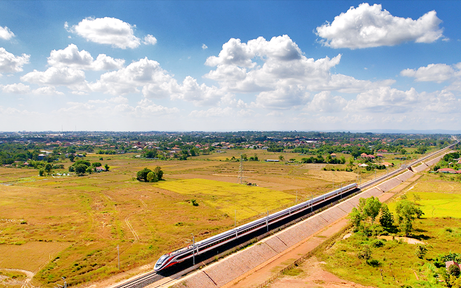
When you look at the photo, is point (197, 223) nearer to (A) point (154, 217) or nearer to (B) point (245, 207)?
(A) point (154, 217)

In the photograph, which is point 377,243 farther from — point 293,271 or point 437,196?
point 437,196

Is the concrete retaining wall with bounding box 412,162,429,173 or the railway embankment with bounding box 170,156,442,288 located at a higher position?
the concrete retaining wall with bounding box 412,162,429,173

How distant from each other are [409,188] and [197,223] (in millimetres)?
82339

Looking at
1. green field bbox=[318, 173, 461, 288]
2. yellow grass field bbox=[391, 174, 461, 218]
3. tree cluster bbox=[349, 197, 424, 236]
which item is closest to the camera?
green field bbox=[318, 173, 461, 288]

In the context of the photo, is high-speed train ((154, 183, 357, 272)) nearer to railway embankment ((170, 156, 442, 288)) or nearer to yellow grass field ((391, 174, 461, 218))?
railway embankment ((170, 156, 442, 288))

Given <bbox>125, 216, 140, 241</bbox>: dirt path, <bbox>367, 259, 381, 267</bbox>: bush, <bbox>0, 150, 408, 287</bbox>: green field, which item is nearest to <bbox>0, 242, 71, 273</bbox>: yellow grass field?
<bbox>0, 150, 408, 287</bbox>: green field

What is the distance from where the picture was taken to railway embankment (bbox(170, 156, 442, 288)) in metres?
36.2

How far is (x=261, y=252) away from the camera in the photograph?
4503cm

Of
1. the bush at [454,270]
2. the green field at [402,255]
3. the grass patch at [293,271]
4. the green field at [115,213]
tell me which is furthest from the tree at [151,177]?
the bush at [454,270]

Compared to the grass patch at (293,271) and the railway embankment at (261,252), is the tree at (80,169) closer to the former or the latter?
the railway embankment at (261,252)

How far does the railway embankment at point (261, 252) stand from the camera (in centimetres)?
3616

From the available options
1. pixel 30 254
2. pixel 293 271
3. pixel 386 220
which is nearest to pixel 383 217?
pixel 386 220

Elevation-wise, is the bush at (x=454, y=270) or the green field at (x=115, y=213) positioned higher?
the bush at (x=454, y=270)

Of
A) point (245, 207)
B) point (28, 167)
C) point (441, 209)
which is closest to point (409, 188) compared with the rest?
point (441, 209)
